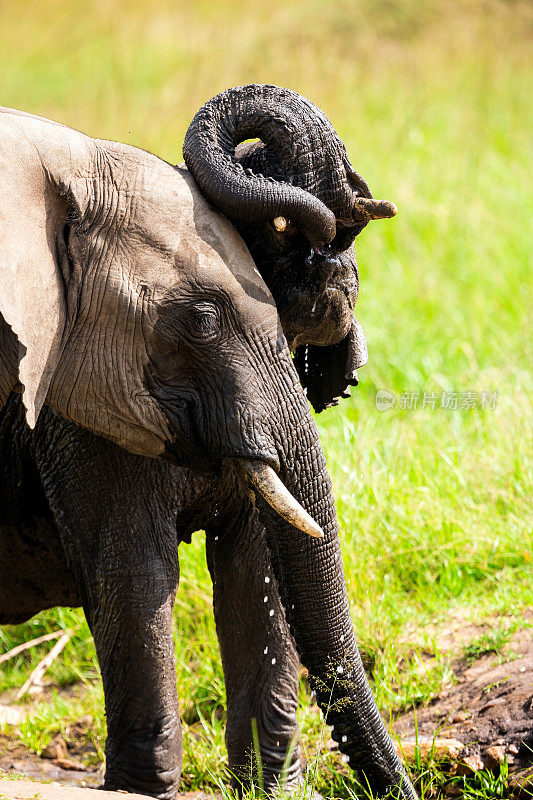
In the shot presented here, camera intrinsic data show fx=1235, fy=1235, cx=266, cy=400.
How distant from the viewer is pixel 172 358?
308 cm

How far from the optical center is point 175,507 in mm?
3467

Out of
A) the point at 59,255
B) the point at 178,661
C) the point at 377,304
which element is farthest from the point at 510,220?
the point at 59,255

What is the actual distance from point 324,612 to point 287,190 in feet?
3.61

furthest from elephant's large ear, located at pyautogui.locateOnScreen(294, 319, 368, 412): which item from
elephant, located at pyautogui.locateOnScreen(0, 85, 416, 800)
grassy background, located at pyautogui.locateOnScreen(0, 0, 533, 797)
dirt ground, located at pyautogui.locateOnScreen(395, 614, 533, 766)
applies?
dirt ground, located at pyautogui.locateOnScreen(395, 614, 533, 766)

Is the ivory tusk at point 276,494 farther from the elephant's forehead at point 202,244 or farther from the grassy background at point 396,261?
the grassy background at point 396,261

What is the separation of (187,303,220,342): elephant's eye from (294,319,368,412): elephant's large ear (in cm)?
66

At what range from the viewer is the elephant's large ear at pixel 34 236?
9.48ft

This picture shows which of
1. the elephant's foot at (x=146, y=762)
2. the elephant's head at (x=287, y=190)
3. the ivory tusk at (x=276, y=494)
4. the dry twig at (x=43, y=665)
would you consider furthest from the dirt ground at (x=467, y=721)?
the elephant's head at (x=287, y=190)

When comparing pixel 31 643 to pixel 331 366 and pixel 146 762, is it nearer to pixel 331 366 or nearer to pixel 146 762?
pixel 146 762

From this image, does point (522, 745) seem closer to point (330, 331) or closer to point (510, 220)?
point (330, 331)

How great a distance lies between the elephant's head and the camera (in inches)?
120

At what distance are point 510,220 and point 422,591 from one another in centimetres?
439

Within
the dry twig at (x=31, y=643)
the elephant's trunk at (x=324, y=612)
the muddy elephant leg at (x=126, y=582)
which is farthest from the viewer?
the dry twig at (x=31, y=643)

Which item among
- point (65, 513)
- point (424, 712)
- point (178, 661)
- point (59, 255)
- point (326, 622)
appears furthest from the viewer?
point (178, 661)
